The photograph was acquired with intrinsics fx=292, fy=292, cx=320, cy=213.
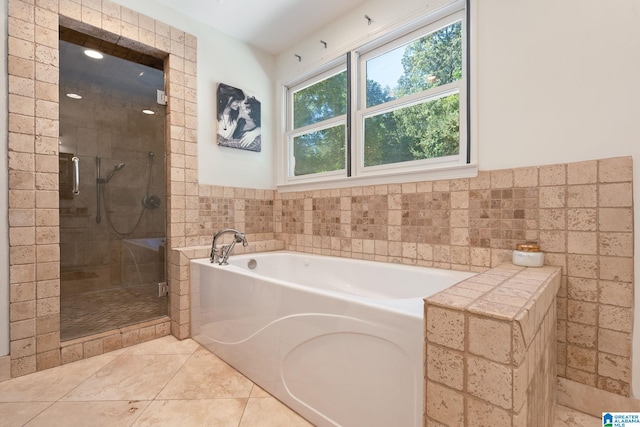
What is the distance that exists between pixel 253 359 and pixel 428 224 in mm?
1285

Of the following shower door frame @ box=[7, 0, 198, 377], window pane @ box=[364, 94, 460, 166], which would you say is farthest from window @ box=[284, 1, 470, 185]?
shower door frame @ box=[7, 0, 198, 377]

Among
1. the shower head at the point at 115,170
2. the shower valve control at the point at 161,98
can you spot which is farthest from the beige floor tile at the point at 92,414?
the shower valve control at the point at 161,98

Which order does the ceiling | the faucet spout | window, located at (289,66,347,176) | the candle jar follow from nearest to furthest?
the candle jar
the faucet spout
the ceiling
window, located at (289,66,347,176)

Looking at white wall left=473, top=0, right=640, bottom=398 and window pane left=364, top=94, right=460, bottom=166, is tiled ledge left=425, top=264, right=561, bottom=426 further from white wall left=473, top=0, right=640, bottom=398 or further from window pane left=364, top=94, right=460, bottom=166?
window pane left=364, top=94, right=460, bottom=166

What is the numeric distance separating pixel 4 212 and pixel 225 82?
1712 mm

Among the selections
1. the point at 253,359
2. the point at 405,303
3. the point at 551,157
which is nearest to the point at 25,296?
the point at 253,359

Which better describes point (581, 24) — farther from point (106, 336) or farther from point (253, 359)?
point (106, 336)

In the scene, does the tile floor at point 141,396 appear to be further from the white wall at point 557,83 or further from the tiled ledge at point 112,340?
the white wall at point 557,83

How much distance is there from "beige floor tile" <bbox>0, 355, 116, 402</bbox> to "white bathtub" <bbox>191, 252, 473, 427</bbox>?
0.63 metres

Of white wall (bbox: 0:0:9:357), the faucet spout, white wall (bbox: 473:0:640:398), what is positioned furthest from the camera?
the faucet spout

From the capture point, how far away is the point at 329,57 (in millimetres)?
2414

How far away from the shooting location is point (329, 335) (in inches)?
46.6

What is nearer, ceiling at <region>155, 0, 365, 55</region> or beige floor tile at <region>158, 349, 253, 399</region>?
beige floor tile at <region>158, 349, 253, 399</region>

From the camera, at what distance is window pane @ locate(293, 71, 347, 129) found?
245cm
